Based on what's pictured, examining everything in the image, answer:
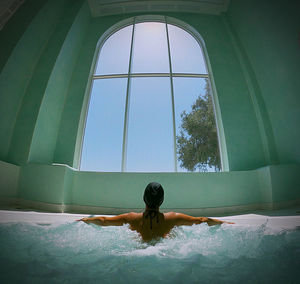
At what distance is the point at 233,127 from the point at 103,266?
564cm

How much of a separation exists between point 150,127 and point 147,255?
4812 millimetres

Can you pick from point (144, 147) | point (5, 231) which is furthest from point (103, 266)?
point (144, 147)

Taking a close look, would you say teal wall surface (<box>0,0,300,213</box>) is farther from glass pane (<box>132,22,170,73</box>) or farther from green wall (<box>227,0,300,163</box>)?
glass pane (<box>132,22,170,73</box>)

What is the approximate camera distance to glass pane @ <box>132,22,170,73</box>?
6.57 m

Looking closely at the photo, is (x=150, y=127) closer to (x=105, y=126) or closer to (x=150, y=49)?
(x=105, y=126)

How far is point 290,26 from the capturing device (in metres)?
4.24

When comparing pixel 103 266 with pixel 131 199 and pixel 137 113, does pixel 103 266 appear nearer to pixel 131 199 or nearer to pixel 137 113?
pixel 131 199

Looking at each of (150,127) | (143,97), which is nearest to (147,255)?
(150,127)

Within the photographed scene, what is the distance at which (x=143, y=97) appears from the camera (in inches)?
245

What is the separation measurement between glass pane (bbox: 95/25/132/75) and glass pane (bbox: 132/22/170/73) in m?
0.33

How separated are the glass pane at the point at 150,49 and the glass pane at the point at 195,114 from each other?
969 mm

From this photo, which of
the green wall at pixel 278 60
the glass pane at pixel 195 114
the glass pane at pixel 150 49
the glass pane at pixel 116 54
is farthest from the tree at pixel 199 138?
the glass pane at pixel 116 54

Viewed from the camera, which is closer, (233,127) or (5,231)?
(5,231)

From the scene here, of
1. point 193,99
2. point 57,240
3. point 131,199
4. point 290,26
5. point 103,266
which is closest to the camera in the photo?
point 103,266
